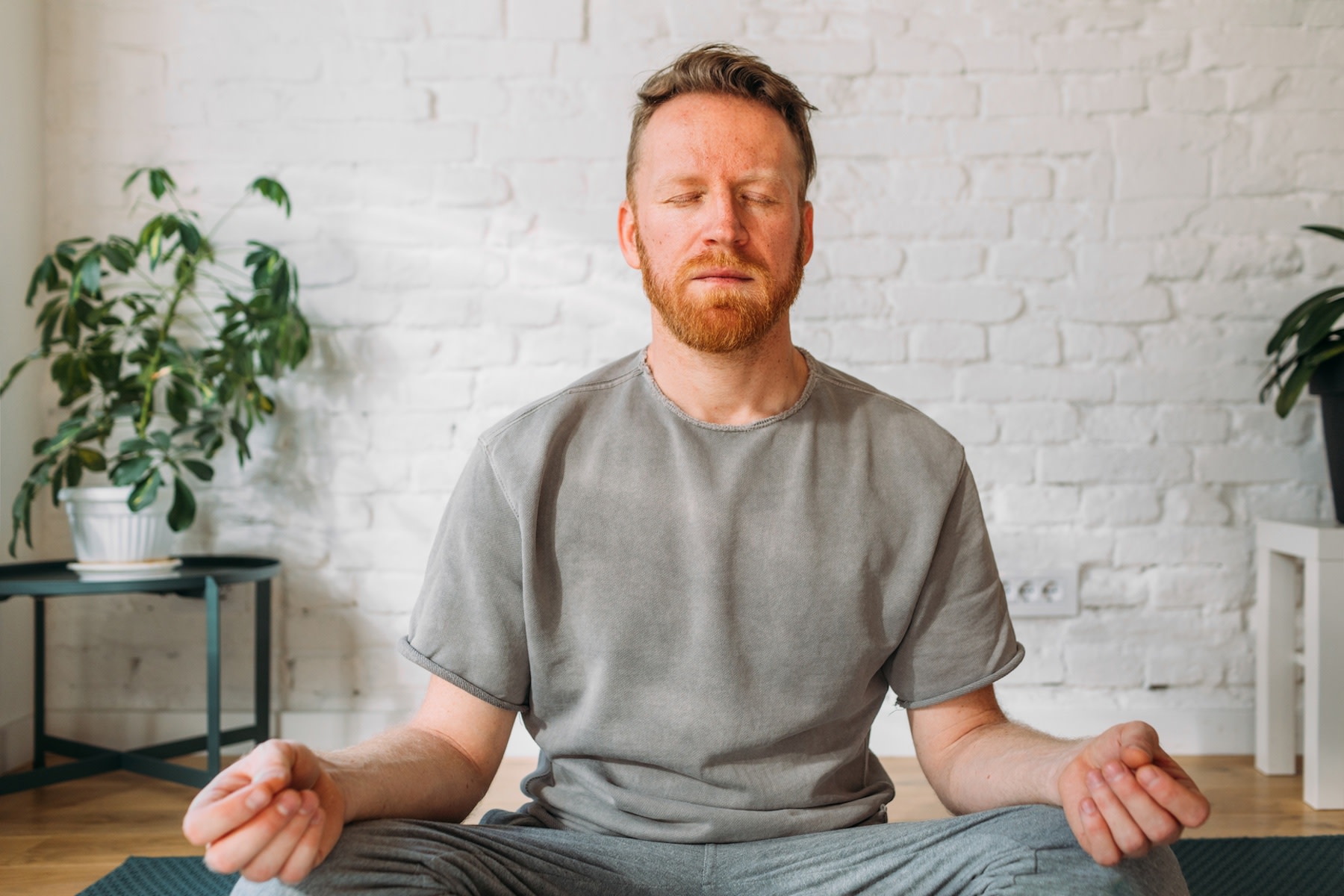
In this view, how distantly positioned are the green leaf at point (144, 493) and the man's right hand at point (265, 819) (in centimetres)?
132

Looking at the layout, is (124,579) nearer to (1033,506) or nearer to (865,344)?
(865,344)

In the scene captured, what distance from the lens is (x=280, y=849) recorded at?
790 millimetres

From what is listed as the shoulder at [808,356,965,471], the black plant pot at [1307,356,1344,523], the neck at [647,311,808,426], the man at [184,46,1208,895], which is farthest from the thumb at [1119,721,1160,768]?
the black plant pot at [1307,356,1344,523]

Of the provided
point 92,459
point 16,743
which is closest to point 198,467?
point 92,459

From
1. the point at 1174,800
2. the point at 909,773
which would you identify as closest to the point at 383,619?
the point at 909,773

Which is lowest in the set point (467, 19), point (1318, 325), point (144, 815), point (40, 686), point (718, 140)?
point (144, 815)

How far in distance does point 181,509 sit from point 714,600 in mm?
1357

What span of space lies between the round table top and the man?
3.46 feet

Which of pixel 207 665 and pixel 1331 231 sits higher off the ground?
pixel 1331 231

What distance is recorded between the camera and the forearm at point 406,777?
3.02 feet

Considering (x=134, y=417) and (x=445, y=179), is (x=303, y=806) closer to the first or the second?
(x=134, y=417)

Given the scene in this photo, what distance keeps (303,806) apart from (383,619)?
1563mm

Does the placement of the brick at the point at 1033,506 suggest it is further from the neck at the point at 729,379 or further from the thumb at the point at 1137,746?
the thumb at the point at 1137,746

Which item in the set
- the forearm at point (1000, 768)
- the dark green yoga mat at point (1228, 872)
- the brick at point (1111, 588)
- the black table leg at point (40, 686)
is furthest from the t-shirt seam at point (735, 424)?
the black table leg at point (40, 686)
